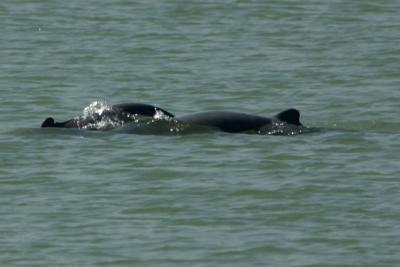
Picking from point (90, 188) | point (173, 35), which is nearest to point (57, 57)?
point (173, 35)

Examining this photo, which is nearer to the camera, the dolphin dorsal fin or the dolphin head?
the dolphin dorsal fin

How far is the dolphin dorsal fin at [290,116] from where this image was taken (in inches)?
696

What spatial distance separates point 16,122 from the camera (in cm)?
1923

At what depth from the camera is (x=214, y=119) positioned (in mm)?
18078

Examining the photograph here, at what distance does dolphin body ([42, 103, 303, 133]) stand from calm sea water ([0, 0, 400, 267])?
0.17 m

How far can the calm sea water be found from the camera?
12977 millimetres

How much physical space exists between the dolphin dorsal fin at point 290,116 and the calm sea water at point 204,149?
0.78 feet

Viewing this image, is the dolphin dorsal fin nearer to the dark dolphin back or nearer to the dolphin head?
the dark dolphin back

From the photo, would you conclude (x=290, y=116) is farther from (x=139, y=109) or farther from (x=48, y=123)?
(x=48, y=123)

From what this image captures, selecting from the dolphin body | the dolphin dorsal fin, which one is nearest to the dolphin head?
the dolphin body

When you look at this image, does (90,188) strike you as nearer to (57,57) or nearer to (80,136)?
(80,136)

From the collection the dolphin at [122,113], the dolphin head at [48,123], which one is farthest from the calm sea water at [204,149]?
the dolphin at [122,113]

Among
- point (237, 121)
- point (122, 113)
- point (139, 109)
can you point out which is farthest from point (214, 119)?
point (122, 113)

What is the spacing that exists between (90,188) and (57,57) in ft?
34.9
